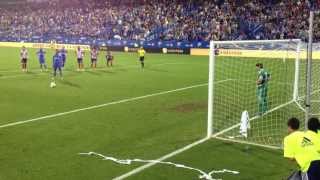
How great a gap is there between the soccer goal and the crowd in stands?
1162 centimetres

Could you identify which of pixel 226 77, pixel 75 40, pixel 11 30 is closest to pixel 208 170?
pixel 226 77

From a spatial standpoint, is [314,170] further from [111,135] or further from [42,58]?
[42,58]

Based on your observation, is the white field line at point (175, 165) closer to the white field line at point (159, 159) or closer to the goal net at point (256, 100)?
the white field line at point (159, 159)

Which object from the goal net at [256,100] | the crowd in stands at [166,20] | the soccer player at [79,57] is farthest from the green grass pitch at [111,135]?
the crowd in stands at [166,20]

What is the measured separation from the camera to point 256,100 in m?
20.1

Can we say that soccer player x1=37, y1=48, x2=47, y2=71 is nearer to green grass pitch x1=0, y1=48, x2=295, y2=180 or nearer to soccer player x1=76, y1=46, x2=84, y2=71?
soccer player x1=76, y1=46, x2=84, y2=71

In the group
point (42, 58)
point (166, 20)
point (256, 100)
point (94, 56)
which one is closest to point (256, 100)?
point (256, 100)

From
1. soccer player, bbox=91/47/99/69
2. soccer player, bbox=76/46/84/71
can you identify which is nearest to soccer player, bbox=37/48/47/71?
soccer player, bbox=76/46/84/71

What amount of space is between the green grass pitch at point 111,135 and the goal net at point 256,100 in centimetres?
76

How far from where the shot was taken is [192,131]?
46.9 ft

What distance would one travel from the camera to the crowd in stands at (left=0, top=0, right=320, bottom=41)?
1853 inches

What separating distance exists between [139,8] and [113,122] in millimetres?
47505

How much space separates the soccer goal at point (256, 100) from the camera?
13.7 m

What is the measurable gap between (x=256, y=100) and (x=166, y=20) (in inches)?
1448
